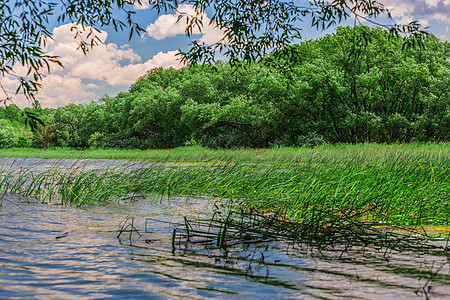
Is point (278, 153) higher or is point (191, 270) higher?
point (278, 153)

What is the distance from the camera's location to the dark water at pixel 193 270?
342cm

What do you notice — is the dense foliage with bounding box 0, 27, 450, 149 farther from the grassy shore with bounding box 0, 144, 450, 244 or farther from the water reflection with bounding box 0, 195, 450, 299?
the water reflection with bounding box 0, 195, 450, 299

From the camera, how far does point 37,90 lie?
5023 mm

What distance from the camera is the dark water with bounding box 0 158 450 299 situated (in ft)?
11.2

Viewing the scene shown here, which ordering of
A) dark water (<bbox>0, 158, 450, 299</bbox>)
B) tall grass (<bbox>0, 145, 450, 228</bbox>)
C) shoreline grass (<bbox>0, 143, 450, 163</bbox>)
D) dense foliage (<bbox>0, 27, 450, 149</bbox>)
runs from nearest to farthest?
dark water (<bbox>0, 158, 450, 299</bbox>), tall grass (<bbox>0, 145, 450, 228</bbox>), shoreline grass (<bbox>0, 143, 450, 163</bbox>), dense foliage (<bbox>0, 27, 450, 149</bbox>)

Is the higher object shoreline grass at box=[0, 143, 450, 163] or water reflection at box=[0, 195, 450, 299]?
shoreline grass at box=[0, 143, 450, 163]

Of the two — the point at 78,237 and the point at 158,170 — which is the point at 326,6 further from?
the point at 158,170

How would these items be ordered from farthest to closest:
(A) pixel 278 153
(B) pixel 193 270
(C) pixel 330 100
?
(C) pixel 330 100 → (A) pixel 278 153 → (B) pixel 193 270

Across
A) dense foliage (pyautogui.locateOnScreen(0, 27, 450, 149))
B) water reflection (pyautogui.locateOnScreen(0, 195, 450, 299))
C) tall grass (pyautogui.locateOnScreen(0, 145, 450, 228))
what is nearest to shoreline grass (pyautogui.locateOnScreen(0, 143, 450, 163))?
tall grass (pyautogui.locateOnScreen(0, 145, 450, 228))

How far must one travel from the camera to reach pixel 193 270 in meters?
4.05

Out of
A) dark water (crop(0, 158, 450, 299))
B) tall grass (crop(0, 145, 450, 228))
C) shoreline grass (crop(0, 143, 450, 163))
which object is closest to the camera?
dark water (crop(0, 158, 450, 299))

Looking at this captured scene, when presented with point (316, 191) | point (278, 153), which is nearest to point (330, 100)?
point (278, 153)

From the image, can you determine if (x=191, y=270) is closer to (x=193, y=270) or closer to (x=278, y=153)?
(x=193, y=270)

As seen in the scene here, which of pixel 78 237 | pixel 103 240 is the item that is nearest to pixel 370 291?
pixel 103 240
